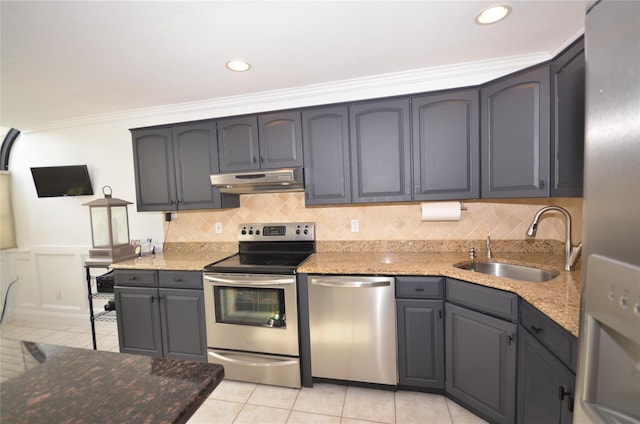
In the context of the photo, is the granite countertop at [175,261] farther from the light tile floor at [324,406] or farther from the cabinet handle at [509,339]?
the cabinet handle at [509,339]

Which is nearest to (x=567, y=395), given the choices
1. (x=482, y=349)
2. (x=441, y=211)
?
(x=482, y=349)

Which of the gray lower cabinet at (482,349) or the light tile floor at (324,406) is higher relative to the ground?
the gray lower cabinet at (482,349)

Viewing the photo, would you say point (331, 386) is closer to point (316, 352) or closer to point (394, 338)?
point (316, 352)

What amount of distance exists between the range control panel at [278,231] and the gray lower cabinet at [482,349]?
4.18 ft

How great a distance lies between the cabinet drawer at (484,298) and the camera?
4.92 ft

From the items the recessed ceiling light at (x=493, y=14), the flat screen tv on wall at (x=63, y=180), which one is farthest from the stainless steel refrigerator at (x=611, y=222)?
the flat screen tv on wall at (x=63, y=180)

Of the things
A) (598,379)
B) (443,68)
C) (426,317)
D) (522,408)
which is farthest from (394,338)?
(443,68)

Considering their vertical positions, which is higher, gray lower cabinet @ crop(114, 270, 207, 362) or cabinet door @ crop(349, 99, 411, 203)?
cabinet door @ crop(349, 99, 411, 203)

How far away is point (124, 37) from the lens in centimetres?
165

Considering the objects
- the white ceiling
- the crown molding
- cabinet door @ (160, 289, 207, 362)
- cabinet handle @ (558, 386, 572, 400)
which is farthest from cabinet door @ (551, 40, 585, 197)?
cabinet door @ (160, 289, 207, 362)

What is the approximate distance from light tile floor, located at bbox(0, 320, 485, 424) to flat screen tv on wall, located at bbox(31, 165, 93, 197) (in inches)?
109

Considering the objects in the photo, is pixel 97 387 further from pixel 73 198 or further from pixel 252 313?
pixel 73 198

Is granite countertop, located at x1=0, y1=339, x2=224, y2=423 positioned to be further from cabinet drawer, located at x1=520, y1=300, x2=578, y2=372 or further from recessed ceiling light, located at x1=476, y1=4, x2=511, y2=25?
recessed ceiling light, located at x1=476, y1=4, x2=511, y2=25

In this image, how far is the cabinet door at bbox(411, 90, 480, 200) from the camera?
2021mm
